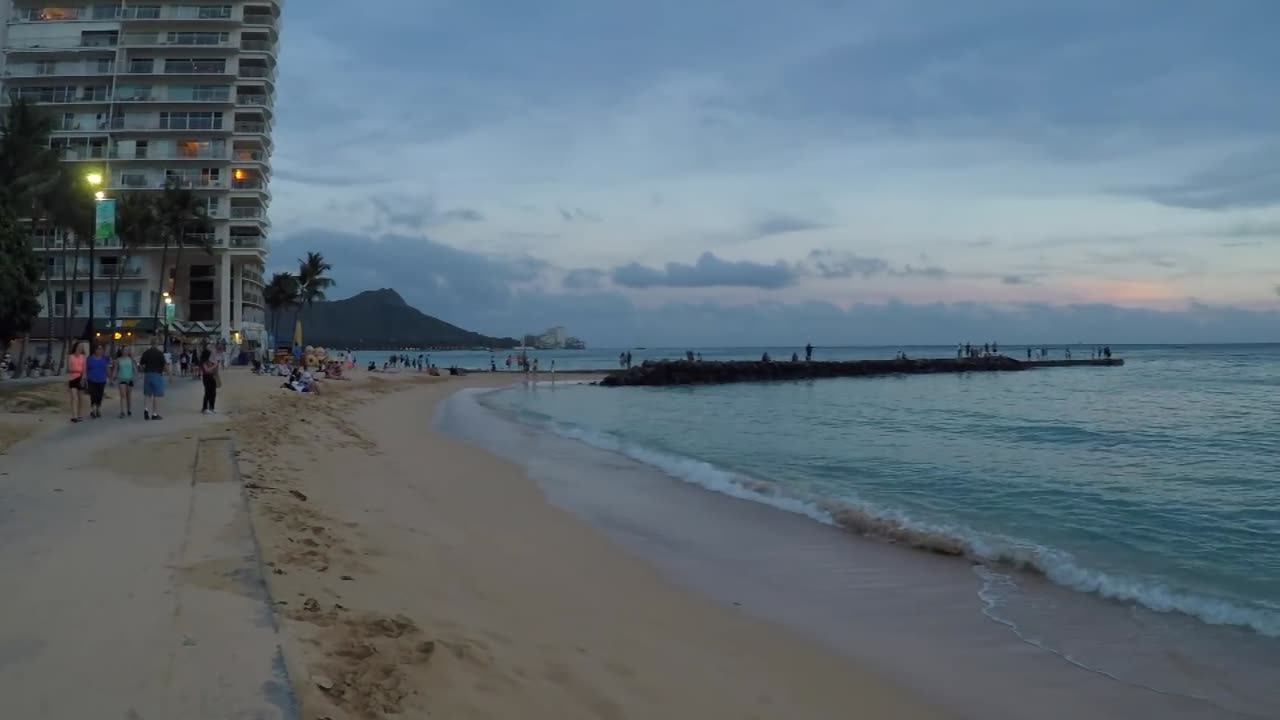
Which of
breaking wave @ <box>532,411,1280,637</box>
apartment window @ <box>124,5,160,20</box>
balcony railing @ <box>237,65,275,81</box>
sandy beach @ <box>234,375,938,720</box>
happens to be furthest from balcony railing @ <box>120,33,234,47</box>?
breaking wave @ <box>532,411,1280,637</box>

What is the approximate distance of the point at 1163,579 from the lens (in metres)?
8.56

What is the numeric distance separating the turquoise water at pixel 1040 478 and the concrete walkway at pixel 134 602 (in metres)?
7.42

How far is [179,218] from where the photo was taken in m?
53.5

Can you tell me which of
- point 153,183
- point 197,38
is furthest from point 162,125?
point 197,38

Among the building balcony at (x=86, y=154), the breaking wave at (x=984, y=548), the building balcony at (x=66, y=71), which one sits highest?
the building balcony at (x=66, y=71)

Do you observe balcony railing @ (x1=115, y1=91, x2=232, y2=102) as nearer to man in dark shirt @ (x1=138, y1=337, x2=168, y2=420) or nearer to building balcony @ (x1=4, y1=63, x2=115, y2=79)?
building balcony @ (x1=4, y1=63, x2=115, y2=79)

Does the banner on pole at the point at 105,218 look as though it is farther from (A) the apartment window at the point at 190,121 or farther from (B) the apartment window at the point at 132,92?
(B) the apartment window at the point at 132,92

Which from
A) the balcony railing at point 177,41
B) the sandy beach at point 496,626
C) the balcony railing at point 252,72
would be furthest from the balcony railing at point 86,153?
the sandy beach at point 496,626

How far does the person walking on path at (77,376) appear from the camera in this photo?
50.5ft

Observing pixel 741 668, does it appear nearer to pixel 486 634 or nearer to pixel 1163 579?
pixel 486 634

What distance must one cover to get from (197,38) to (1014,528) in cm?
6941

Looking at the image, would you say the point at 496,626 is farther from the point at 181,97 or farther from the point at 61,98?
the point at 61,98

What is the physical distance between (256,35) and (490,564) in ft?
220

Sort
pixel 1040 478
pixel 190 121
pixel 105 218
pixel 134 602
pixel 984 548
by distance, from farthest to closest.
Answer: pixel 190 121 < pixel 105 218 < pixel 1040 478 < pixel 984 548 < pixel 134 602
